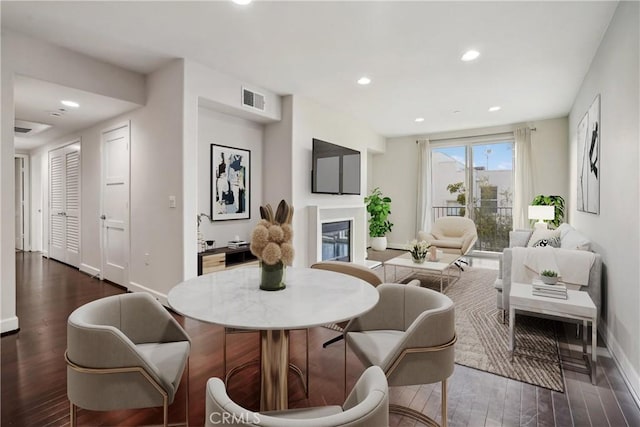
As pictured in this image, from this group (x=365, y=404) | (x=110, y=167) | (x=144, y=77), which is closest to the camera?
(x=365, y=404)

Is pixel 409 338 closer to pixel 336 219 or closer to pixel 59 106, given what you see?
pixel 336 219

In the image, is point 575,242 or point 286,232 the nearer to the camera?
point 286,232

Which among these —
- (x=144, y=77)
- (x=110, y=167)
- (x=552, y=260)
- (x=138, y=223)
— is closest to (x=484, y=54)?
(x=552, y=260)

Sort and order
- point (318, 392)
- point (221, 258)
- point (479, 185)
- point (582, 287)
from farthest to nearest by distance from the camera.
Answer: point (479, 185), point (221, 258), point (582, 287), point (318, 392)

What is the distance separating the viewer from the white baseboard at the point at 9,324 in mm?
2712

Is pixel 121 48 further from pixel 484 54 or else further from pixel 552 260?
pixel 552 260

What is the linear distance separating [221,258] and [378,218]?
160 inches

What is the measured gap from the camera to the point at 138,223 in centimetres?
381

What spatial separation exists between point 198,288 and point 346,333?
822 mm

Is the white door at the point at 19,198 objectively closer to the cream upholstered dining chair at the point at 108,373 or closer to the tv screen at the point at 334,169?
the tv screen at the point at 334,169

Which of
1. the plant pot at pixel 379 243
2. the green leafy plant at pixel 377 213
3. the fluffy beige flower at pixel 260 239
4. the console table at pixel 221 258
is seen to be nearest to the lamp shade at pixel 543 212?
the green leafy plant at pixel 377 213

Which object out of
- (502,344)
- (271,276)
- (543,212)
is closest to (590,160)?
(543,212)

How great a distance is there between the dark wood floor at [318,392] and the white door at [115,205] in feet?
4.84

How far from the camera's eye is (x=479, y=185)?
21.8 feet
